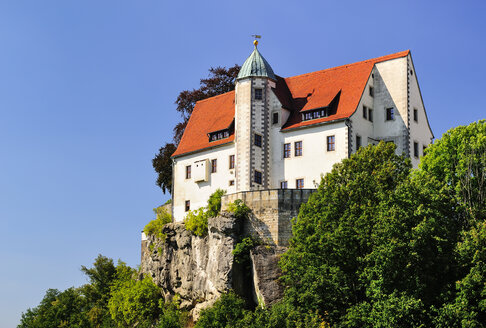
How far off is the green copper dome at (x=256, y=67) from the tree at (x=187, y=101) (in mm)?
12739

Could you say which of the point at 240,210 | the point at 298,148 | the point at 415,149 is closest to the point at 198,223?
the point at 240,210

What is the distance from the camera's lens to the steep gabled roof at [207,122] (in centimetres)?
6131

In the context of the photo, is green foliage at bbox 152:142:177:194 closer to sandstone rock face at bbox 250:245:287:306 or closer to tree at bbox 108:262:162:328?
tree at bbox 108:262:162:328

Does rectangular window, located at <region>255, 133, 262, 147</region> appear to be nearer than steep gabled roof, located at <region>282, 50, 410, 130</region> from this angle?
No

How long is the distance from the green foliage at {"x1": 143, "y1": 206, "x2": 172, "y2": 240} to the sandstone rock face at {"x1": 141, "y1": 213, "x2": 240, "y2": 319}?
506mm

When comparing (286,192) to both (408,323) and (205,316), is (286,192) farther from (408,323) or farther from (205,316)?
(408,323)

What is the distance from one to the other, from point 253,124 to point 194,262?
11.0 m

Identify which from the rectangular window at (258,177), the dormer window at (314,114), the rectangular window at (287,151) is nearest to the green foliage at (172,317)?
the rectangular window at (258,177)

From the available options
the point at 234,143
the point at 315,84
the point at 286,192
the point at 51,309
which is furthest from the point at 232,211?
the point at 51,309

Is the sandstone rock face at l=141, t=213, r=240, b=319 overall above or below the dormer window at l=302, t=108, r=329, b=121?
below

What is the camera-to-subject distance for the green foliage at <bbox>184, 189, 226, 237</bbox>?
5547 cm

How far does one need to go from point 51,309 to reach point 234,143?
2620 centimetres

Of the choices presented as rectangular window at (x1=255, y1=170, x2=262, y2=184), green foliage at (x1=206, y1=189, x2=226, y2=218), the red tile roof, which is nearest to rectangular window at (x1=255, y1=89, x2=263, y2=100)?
the red tile roof

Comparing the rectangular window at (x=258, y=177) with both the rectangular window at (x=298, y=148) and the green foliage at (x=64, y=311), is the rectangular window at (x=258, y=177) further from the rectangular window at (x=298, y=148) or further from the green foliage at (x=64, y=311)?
the green foliage at (x=64, y=311)
